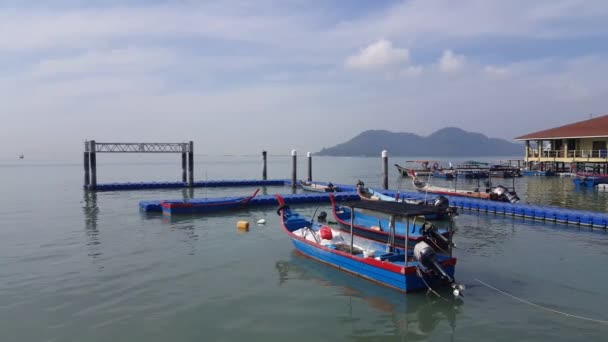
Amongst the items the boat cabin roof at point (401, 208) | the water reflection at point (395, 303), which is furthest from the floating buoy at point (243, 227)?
the boat cabin roof at point (401, 208)

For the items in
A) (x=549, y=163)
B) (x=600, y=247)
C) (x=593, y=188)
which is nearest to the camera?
(x=600, y=247)

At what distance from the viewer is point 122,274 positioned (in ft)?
55.1

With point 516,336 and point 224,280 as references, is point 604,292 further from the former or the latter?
point 224,280

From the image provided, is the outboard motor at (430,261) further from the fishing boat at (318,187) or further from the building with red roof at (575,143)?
the building with red roof at (575,143)

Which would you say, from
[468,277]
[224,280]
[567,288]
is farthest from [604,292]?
[224,280]

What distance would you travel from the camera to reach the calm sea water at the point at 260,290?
11.8 m

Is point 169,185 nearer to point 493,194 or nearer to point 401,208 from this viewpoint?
point 493,194

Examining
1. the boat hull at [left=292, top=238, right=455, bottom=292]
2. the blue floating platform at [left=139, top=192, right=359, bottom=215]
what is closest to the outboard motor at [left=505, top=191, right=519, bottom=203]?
the blue floating platform at [left=139, top=192, right=359, bottom=215]

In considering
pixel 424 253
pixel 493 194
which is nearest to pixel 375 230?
pixel 424 253

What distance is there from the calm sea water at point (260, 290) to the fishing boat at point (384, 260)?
0.41 metres

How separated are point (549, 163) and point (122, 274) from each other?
75.9 meters

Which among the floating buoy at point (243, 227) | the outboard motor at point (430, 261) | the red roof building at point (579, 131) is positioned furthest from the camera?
the red roof building at point (579, 131)

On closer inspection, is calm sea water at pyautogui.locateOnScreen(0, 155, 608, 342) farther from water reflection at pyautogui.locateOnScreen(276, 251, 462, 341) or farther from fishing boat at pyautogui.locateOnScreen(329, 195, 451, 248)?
fishing boat at pyautogui.locateOnScreen(329, 195, 451, 248)

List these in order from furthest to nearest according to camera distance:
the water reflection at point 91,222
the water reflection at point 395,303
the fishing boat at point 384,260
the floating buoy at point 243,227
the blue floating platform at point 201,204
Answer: the blue floating platform at point 201,204 < the floating buoy at point 243,227 < the water reflection at point 91,222 < the fishing boat at point 384,260 < the water reflection at point 395,303
